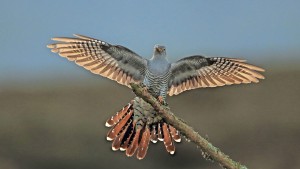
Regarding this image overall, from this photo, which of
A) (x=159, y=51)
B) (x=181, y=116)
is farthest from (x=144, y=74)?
(x=181, y=116)

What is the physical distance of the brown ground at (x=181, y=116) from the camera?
32.7 ft

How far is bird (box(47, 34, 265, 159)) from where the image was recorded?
5559 millimetres

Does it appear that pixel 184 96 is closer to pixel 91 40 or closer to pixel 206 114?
pixel 206 114

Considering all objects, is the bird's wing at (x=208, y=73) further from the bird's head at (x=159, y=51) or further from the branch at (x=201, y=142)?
the branch at (x=201, y=142)

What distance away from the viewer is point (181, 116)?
10.3 metres

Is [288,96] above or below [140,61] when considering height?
below

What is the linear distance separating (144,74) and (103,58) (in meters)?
0.38

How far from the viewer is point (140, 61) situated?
5.86 m

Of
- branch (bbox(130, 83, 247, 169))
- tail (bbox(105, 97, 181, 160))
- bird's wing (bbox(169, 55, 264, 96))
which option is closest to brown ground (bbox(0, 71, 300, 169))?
bird's wing (bbox(169, 55, 264, 96))

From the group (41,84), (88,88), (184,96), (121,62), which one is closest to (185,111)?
(184,96)

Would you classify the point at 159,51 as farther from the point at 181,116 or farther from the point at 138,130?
the point at 181,116

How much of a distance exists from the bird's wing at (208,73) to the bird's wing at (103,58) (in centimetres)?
30

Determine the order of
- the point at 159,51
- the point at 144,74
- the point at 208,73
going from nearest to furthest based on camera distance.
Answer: the point at 159,51, the point at 144,74, the point at 208,73

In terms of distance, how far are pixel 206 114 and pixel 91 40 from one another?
4944 millimetres
